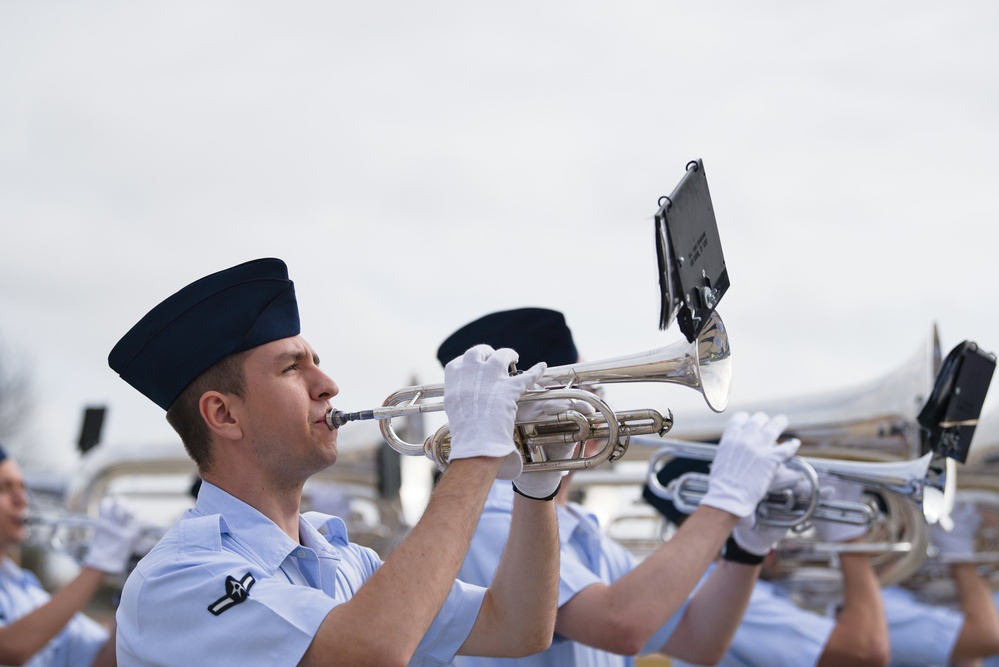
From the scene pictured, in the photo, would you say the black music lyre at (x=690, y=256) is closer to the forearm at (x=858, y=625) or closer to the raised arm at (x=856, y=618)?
the raised arm at (x=856, y=618)

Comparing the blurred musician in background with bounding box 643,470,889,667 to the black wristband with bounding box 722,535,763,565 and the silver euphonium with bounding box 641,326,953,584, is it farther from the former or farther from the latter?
the black wristband with bounding box 722,535,763,565

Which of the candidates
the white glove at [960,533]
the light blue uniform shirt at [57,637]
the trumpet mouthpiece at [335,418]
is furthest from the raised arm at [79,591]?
the white glove at [960,533]

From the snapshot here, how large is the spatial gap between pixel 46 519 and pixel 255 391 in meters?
5.26

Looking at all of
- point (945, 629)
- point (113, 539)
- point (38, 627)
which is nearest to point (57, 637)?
point (113, 539)

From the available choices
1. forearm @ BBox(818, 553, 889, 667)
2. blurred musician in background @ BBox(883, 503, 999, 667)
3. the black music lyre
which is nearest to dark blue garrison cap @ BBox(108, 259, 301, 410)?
the black music lyre

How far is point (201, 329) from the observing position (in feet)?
8.25

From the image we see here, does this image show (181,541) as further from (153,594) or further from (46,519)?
(46,519)

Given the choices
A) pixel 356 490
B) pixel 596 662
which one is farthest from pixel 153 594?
pixel 356 490

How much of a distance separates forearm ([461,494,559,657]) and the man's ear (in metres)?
0.68

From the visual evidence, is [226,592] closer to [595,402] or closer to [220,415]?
[220,415]

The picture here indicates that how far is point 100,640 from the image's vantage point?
581 cm

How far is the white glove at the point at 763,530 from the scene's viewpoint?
4.09 metres

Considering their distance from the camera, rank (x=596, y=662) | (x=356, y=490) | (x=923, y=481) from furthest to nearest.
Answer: (x=356, y=490) < (x=923, y=481) < (x=596, y=662)

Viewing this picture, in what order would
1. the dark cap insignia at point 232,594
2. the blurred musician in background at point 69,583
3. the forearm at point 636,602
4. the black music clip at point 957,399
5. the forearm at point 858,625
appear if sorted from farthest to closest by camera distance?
the blurred musician in background at point 69,583 → the forearm at point 858,625 → the black music clip at point 957,399 → the forearm at point 636,602 → the dark cap insignia at point 232,594
